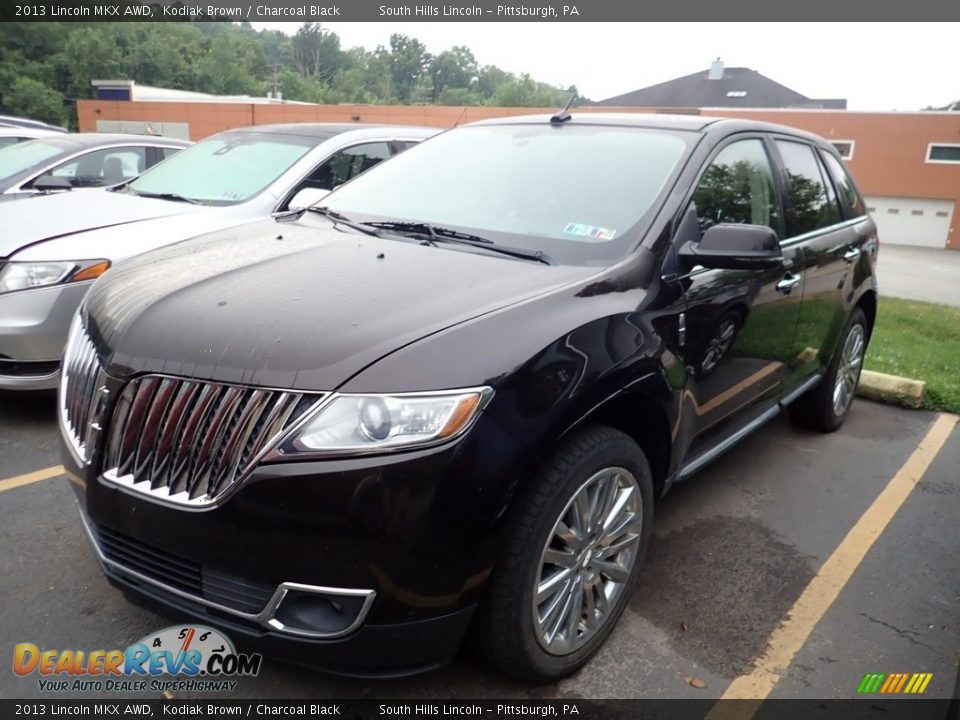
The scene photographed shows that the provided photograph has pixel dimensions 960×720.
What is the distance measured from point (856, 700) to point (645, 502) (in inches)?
35.2

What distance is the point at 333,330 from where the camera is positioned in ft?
6.65

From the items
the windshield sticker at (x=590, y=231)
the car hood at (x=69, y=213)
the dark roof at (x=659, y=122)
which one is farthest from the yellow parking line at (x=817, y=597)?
the car hood at (x=69, y=213)

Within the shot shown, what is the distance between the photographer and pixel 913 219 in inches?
1200

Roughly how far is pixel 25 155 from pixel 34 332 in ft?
13.8

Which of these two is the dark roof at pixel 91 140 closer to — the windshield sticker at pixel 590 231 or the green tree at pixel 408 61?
the windshield sticker at pixel 590 231

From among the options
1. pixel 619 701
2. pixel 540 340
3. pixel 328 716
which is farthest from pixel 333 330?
pixel 619 701

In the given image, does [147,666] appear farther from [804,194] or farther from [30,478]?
[804,194]

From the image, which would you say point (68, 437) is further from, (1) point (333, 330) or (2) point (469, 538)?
(2) point (469, 538)

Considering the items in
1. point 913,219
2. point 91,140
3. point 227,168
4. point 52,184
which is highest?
point 91,140

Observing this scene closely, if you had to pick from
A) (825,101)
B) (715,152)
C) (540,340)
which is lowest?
(540,340)

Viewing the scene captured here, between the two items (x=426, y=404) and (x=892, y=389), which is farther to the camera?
(x=892, y=389)

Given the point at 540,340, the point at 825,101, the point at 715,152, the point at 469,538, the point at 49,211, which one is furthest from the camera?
the point at 825,101

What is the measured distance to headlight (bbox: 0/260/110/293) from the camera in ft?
13.0

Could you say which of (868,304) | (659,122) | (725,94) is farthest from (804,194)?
(725,94)
